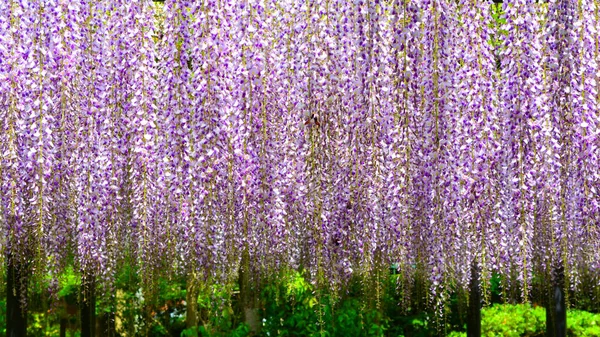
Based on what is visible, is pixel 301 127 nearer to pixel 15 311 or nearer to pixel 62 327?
pixel 15 311

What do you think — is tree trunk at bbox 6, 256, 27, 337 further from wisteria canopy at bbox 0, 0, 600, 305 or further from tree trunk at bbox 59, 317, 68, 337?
tree trunk at bbox 59, 317, 68, 337

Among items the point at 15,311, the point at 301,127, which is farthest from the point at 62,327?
the point at 301,127

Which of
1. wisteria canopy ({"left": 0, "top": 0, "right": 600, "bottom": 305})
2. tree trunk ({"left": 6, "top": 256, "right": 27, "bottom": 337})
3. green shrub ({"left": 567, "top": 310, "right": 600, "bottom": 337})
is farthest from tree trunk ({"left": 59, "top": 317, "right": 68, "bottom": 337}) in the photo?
green shrub ({"left": 567, "top": 310, "right": 600, "bottom": 337})

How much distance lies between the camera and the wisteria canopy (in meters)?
5.26

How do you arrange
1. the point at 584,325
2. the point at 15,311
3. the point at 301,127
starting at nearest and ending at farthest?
the point at 301,127 < the point at 15,311 < the point at 584,325

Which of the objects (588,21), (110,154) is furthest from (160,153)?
(588,21)

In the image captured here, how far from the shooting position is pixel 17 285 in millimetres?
8125

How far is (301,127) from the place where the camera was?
19.6ft

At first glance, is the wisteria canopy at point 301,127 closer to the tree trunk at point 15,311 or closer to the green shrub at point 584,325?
the tree trunk at point 15,311

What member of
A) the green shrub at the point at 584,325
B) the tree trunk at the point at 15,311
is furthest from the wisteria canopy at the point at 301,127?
the green shrub at the point at 584,325

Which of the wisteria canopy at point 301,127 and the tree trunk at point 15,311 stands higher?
the wisteria canopy at point 301,127

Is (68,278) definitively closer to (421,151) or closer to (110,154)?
(110,154)

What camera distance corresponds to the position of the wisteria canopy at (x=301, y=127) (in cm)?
526

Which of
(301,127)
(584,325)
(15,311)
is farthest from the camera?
(584,325)
